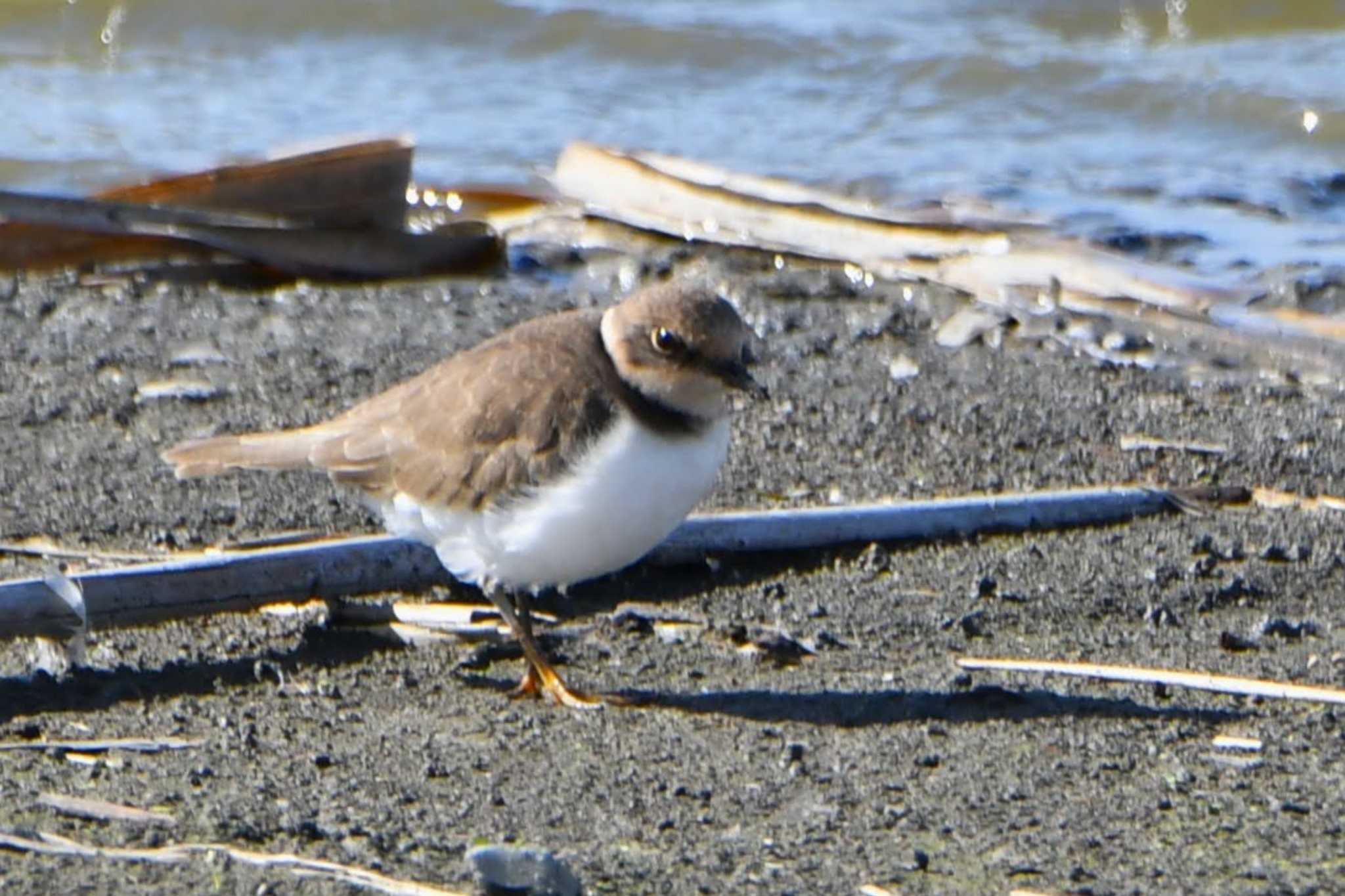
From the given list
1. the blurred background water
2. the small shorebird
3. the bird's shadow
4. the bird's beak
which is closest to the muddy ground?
the bird's shadow

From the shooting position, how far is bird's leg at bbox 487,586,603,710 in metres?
4.44

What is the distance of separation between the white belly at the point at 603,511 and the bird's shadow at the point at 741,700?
0.35 meters

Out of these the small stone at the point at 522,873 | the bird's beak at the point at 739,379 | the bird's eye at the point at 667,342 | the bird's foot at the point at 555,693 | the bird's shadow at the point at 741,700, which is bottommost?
the bird's foot at the point at 555,693

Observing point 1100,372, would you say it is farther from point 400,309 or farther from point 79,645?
point 79,645

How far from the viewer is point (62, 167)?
434 inches

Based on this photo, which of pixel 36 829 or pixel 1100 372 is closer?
pixel 36 829

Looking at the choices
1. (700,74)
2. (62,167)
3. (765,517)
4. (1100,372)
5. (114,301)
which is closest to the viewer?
(765,517)

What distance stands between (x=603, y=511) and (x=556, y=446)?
20cm

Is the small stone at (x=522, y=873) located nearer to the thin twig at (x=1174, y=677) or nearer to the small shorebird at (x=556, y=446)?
the small shorebird at (x=556, y=446)

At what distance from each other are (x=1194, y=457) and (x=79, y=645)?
3.33 metres

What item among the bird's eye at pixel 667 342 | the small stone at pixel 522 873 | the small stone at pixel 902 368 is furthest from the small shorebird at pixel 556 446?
the small stone at pixel 902 368

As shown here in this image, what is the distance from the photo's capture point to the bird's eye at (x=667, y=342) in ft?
14.5

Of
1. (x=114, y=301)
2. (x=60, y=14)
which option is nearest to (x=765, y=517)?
(x=114, y=301)

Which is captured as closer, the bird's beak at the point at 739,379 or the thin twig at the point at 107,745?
the thin twig at the point at 107,745
